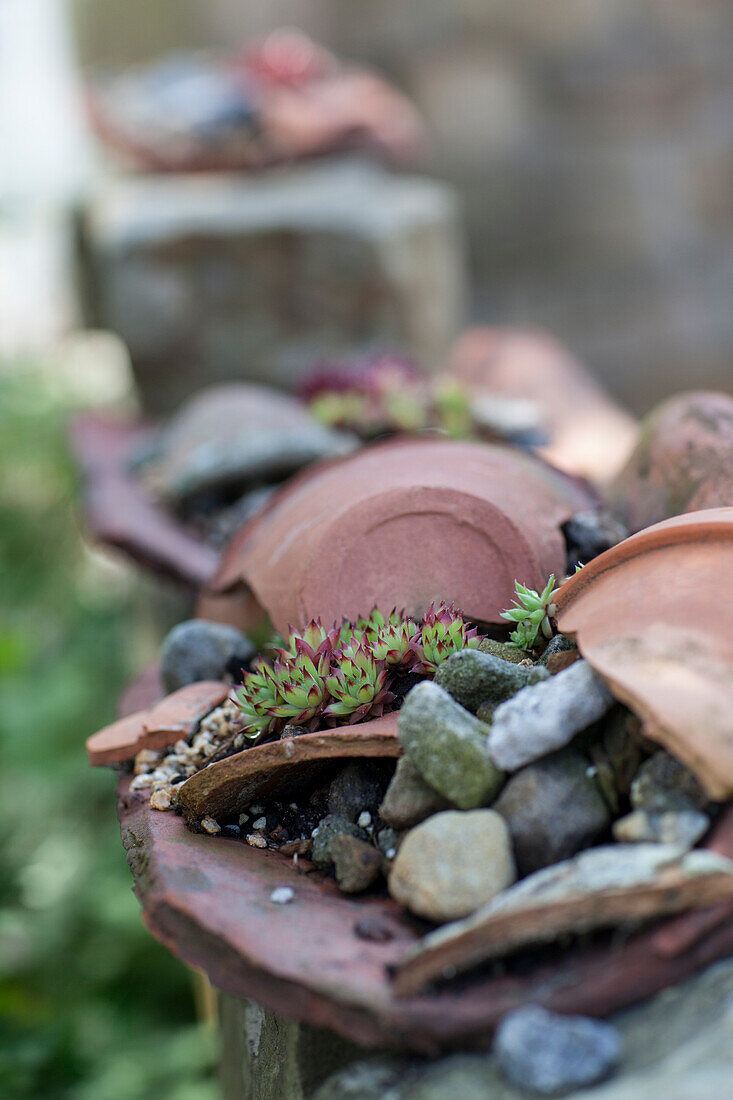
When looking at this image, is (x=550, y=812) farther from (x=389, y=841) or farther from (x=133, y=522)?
(x=133, y=522)

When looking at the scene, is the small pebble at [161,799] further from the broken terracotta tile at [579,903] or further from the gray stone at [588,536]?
the gray stone at [588,536]

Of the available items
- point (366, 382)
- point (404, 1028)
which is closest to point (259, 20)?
point (366, 382)

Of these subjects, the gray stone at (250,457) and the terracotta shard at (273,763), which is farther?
the gray stone at (250,457)

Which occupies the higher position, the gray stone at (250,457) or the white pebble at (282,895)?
the white pebble at (282,895)

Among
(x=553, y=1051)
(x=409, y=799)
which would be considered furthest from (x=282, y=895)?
(x=553, y=1051)

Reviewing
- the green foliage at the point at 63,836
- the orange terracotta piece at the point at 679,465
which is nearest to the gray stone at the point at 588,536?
the orange terracotta piece at the point at 679,465
